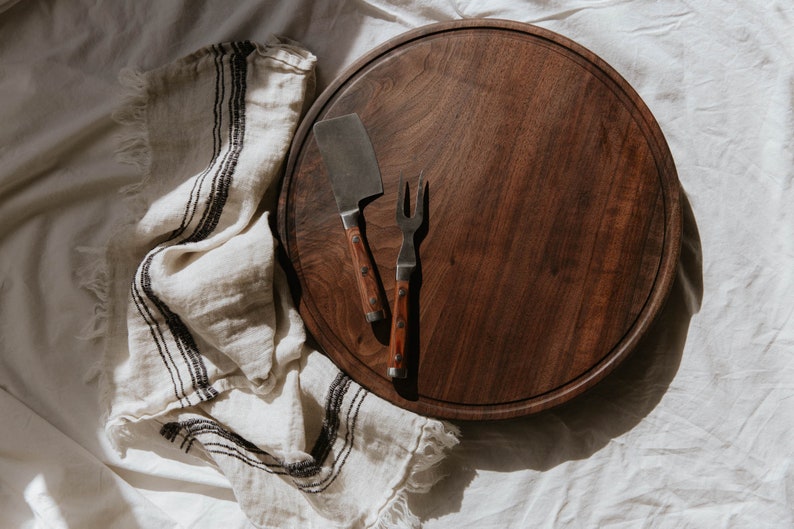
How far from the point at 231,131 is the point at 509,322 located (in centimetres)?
47

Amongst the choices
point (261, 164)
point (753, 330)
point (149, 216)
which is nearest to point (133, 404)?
point (149, 216)

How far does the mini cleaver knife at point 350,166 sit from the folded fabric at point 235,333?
0.25 feet

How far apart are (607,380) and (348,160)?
1.51ft

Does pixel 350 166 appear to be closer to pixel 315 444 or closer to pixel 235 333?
pixel 235 333

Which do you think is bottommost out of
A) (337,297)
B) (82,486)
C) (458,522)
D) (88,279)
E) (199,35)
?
(82,486)

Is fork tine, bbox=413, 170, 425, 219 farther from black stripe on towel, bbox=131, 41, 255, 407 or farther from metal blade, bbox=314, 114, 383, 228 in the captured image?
black stripe on towel, bbox=131, 41, 255, 407

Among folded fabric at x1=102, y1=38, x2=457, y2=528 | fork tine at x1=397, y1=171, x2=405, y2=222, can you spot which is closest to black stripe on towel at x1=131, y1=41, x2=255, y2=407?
folded fabric at x1=102, y1=38, x2=457, y2=528

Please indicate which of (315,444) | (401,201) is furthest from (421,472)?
(401,201)

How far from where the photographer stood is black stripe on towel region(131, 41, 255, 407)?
99 cm

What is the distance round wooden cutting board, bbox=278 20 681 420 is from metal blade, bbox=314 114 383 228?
19 mm

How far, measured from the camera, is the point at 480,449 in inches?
39.3

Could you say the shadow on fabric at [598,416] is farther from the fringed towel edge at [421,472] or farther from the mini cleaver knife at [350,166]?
the mini cleaver knife at [350,166]

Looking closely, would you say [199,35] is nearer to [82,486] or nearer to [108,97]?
[108,97]

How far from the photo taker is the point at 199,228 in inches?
39.7
